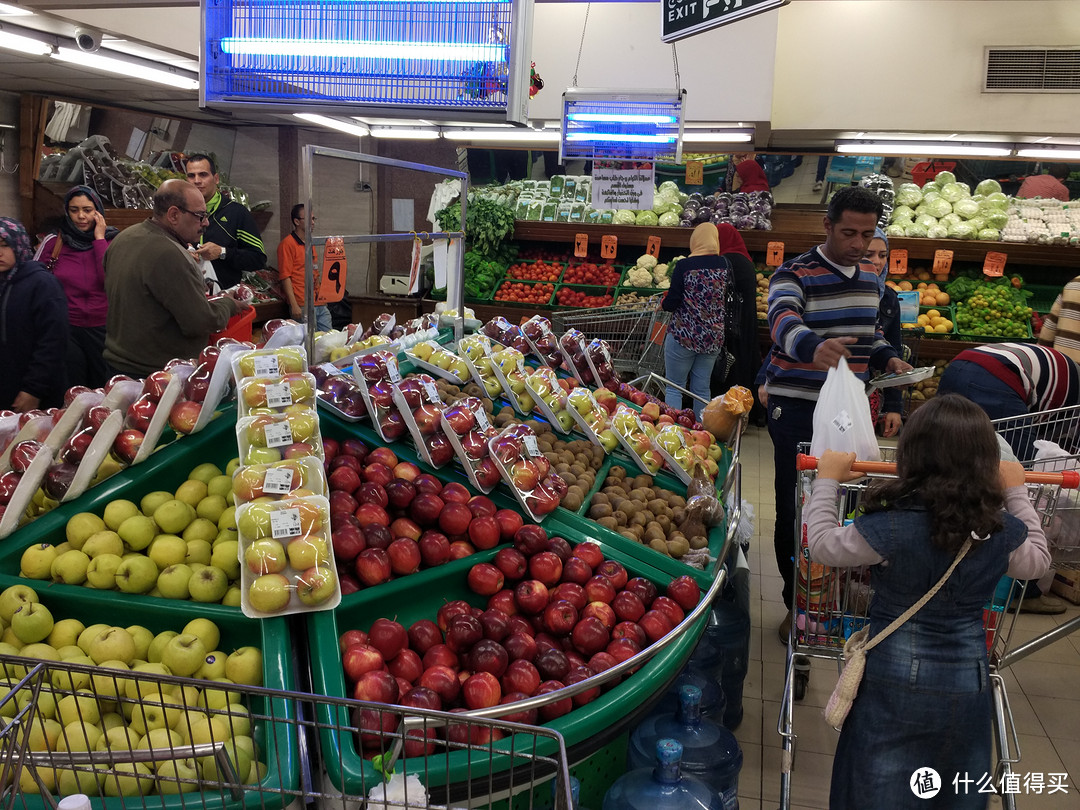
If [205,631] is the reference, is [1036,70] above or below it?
above

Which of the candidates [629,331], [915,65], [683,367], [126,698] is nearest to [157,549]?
[126,698]

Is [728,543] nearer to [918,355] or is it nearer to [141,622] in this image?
[141,622]

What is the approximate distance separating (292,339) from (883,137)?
6.83m

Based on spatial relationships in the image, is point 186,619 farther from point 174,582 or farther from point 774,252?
point 774,252

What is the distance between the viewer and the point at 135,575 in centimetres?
201

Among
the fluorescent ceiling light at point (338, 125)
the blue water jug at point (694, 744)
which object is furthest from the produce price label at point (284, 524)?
the fluorescent ceiling light at point (338, 125)

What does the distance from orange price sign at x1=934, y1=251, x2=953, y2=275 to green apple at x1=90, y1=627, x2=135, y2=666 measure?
7.59 metres

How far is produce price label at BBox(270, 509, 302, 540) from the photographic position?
1.98 metres

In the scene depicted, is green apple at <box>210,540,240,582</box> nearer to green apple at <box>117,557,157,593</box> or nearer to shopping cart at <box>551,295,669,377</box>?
green apple at <box>117,557,157,593</box>

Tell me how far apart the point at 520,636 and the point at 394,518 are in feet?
1.99

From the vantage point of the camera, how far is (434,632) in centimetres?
211

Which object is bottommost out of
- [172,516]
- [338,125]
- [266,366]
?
[172,516]

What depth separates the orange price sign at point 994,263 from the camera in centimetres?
741

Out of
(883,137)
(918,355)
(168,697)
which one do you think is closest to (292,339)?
(168,697)
